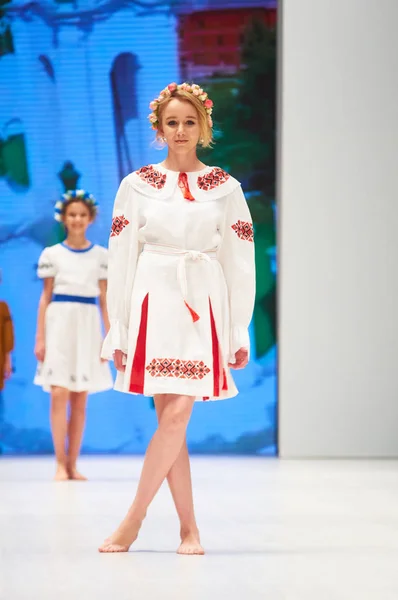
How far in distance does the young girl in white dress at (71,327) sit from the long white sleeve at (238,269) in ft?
7.99

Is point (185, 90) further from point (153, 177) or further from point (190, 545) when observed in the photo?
point (190, 545)

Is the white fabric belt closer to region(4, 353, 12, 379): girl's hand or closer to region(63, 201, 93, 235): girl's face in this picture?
region(63, 201, 93, 235): girl's face

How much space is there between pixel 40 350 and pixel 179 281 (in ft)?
8.84

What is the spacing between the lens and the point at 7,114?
6.91 meters

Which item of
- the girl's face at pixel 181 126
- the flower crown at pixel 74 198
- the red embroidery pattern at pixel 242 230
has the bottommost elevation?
the flower crown at pixel 74 198

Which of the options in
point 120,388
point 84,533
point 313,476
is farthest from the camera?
point 313,476

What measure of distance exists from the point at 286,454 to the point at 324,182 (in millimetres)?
1709

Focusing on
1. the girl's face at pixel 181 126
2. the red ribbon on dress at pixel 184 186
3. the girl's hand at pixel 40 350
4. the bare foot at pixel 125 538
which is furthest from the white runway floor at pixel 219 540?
the girl's face at pixel 181 126

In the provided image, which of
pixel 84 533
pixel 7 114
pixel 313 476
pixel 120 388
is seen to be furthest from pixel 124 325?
pixel 7 114

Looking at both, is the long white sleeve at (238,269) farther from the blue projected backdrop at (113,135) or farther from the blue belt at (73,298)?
the blue projected backdrop at (113,135)

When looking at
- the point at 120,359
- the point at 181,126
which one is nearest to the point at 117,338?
the point at 120,359

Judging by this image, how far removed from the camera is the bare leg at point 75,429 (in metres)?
5.47

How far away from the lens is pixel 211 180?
323 cm

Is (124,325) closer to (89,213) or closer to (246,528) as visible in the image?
(246,528)
